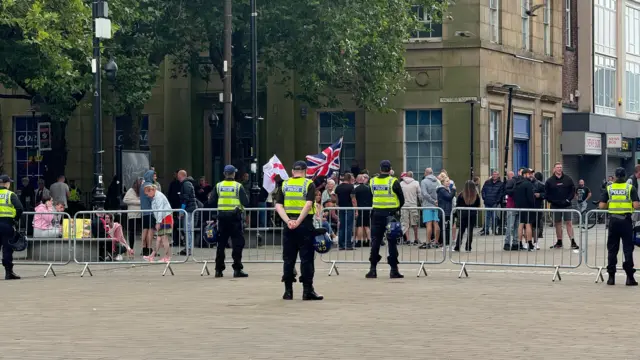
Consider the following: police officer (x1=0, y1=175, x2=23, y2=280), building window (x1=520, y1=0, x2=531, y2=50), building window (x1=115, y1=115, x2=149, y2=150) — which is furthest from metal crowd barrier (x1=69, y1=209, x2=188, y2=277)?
building window (x1=520, y1=0, x2=531, y2=50)

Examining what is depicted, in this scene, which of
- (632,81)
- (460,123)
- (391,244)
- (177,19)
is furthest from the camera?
(632,81)

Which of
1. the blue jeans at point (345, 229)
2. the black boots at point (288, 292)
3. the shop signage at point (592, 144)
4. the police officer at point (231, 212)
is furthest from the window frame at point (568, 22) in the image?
the black boots at point (288, 292)

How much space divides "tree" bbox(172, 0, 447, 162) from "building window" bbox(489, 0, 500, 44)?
4.26 metres

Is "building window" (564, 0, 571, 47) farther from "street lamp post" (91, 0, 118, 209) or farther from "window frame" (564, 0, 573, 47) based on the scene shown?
"street lamp post" (91, 0, 118, 209)

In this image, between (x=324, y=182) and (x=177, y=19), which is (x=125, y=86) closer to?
(x=177, y=19)

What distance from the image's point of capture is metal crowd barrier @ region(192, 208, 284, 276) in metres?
22.6

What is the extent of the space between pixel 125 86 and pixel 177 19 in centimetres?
229

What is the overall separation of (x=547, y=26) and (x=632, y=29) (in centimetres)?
1024

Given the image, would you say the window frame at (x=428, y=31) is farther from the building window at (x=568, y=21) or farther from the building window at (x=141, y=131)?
the building window at (x=568, y=21)

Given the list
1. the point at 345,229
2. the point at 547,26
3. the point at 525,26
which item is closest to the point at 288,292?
the point at 345,229

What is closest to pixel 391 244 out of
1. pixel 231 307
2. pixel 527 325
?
pixel 231 307

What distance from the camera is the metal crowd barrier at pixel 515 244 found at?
70.5 ft

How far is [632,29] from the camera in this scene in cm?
5612

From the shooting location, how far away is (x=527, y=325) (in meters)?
13.8
